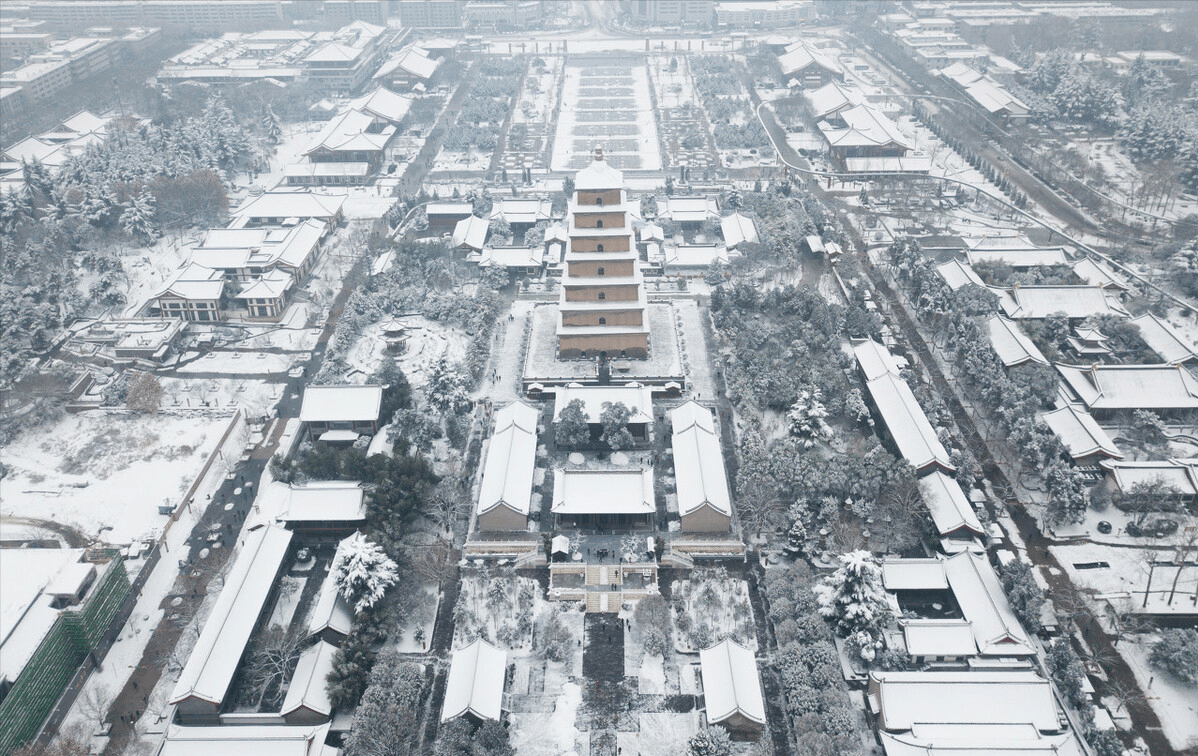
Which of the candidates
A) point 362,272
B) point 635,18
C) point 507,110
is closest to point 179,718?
point 362,272

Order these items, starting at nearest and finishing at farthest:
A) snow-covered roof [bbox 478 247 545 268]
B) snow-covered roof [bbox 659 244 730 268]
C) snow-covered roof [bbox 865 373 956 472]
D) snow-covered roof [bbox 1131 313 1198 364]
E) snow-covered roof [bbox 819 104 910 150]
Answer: snow-covered roof [bbox 865 373 956 472] < snow-covered roof [bbox 1131 313 1198 364] < snow-covered roof [bbox 478 247 545 268] < snow-covered roof [bbox 659 244 730 268] < snow-covered roof [bbox 819 104 910 150]

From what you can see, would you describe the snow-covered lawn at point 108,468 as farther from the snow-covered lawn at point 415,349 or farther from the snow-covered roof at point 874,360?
the snow-covered roof at point 874,360

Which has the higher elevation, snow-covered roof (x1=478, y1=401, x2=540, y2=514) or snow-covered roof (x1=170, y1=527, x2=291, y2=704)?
snow-covered roof (x1=478, y1=401, x2=540, y2=514)

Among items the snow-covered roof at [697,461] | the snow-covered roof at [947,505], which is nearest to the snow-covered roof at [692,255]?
the snow-covered roof at [697,461]

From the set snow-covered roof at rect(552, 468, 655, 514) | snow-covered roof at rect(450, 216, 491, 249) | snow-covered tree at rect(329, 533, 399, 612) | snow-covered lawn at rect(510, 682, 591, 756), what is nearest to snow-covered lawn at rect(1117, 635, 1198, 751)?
snow-covered roof at rect(552, 468, 655, 514)

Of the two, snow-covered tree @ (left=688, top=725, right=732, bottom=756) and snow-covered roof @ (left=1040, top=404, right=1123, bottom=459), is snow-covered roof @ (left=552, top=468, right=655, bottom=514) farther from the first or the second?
snow-covered roof @ (left=1040, top=404, right=1123, bottom=459)

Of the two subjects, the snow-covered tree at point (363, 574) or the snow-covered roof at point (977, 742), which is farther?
the snow-covered tree at point (363, 574)

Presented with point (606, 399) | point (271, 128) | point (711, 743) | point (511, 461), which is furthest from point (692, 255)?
point (271, 128)
